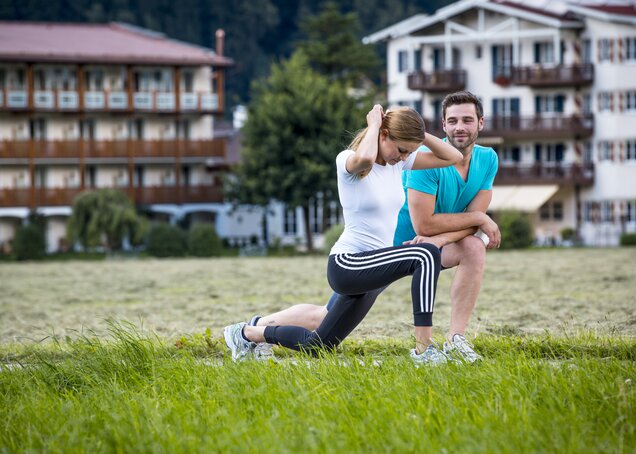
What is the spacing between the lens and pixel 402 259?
8.14 metres

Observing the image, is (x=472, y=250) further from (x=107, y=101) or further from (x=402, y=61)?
(x=402, y=61)

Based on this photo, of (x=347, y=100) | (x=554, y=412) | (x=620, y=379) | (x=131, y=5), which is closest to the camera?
(x=554, y=412)

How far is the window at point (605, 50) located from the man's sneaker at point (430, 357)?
2192 inches

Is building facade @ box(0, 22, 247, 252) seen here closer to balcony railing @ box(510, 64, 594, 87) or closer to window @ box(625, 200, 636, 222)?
balcony railing @ box(510, 64, 594, 87)

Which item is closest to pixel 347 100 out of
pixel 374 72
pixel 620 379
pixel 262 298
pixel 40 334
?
pixel 374 72

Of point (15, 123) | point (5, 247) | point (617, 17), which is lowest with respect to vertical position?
point (5, 247)

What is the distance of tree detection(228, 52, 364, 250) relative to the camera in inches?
2149

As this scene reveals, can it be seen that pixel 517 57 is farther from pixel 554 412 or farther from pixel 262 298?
pixel 554 412

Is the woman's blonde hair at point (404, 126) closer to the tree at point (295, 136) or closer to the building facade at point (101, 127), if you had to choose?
the tree at point (295, 136)

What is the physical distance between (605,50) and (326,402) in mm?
57156

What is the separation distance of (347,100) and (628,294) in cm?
4010

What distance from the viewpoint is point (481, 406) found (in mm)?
6734

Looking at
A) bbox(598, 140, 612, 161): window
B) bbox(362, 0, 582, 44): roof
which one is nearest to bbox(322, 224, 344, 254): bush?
bbox(362, 0, 582, 44): roof

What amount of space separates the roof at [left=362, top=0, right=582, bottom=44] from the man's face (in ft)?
174
